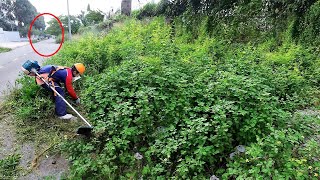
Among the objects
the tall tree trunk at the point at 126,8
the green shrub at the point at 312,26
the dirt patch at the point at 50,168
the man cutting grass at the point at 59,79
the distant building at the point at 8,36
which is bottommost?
the distant building at the point at 8,36

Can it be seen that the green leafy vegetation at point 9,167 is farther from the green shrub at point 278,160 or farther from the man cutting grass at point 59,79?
the green shrub at point 278,160

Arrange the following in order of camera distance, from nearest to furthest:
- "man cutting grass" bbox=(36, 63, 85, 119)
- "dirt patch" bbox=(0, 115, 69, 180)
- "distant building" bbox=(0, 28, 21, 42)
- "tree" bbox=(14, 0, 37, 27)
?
"dirt patch" bbox=(0, 115, 69, 180), "man cutting grass" bbox=(36, 63, 85, 119), "distant building" bbox=(0, 28, 21, 42), "tree" bbox=(14, 0, 37, 27)

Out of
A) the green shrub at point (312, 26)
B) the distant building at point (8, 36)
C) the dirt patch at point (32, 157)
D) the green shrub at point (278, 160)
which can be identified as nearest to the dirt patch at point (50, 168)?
the dirt patch at point (32, 157)

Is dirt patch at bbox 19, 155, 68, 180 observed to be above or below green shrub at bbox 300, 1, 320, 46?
below

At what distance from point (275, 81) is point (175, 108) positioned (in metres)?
1.94

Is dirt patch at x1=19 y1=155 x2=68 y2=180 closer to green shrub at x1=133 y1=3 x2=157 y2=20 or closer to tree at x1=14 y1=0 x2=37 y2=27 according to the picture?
green shrub at x1=133 y1=3 x2=157 y2=20

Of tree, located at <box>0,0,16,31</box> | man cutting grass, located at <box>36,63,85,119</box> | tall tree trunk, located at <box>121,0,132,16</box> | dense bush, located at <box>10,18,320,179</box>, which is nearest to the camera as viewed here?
dense bush, located at <box>10,18,320,179</box>

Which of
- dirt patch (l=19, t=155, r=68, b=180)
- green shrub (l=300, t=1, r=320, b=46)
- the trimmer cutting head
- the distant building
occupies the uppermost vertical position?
green shrub (l=300, t=1, r=320, b=46)

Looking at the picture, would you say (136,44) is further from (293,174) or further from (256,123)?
(293,174)

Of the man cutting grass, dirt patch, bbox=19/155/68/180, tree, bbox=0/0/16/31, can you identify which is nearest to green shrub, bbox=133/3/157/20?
the man cutting grass

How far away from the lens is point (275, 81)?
420cm

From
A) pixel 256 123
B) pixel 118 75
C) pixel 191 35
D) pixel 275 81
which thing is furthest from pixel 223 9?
pixel 256 123

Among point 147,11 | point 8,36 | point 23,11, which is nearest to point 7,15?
point 23,11

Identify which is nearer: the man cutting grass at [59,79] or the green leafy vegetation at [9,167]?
the green leafy vegetation at [9,167]
